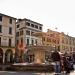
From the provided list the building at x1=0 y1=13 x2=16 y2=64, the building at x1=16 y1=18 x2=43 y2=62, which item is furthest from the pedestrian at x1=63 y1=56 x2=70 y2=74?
the building at x1=16 y1=18 x2=43 y2=62

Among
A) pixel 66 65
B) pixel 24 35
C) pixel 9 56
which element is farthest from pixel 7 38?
pixel 66 65

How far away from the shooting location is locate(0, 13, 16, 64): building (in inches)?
2045

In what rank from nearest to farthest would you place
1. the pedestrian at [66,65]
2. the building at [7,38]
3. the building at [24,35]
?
the pedestrian at [66,65], the building at [7,38], the building at [24,35]

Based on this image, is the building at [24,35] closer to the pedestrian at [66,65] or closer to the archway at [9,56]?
the archway at [9,56]

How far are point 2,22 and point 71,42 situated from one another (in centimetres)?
4277

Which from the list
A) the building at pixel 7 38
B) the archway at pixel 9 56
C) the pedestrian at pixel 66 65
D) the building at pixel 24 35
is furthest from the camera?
the building at pixel 24 35

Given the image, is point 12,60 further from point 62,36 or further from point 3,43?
point 62,36

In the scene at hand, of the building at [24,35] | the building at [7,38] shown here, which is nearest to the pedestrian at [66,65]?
the building at [7,38]

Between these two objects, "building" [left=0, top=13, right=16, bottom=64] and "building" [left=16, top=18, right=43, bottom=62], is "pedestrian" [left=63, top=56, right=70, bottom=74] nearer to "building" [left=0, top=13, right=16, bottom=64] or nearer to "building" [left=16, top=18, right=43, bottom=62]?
"building" [left=0, top=13, right=16, bottom=64]

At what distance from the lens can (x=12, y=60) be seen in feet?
181

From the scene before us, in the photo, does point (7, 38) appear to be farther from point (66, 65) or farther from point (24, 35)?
point (66, 65)

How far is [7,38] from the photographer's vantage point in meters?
53.3

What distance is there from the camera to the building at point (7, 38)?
170ft

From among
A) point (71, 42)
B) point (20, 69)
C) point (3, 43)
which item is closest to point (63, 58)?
point (20, 69)
